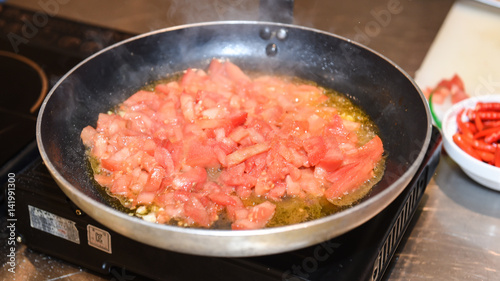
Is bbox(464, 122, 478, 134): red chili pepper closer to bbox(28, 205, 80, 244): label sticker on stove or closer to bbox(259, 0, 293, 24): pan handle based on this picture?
bbox(259, 0, 293, 24): pan handle

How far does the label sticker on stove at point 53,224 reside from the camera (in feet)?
4.65

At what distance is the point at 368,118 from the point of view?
67.6 inches

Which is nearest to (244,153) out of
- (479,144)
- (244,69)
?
(244,69)

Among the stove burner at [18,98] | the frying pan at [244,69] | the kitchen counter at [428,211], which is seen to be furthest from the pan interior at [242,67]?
the stove burner at [18,98]

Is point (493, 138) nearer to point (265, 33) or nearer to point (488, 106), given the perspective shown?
point (488, 106)

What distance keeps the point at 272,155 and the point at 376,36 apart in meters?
1.80

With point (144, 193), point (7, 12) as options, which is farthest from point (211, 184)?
point (7, 12)

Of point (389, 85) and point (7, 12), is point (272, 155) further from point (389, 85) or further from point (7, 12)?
point (7, 12)

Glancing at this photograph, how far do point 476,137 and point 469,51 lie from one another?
3.18ft

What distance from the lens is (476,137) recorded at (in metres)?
1.77

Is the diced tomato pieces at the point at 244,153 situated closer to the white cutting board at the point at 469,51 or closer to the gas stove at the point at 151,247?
the gas stove at the point at 151,247

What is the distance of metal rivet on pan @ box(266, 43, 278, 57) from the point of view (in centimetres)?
195

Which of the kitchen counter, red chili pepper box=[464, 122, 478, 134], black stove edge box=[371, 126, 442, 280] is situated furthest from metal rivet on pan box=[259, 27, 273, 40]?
red chili pepper box=[464, 122, 478, 134]

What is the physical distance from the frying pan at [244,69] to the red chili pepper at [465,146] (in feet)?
1.09
